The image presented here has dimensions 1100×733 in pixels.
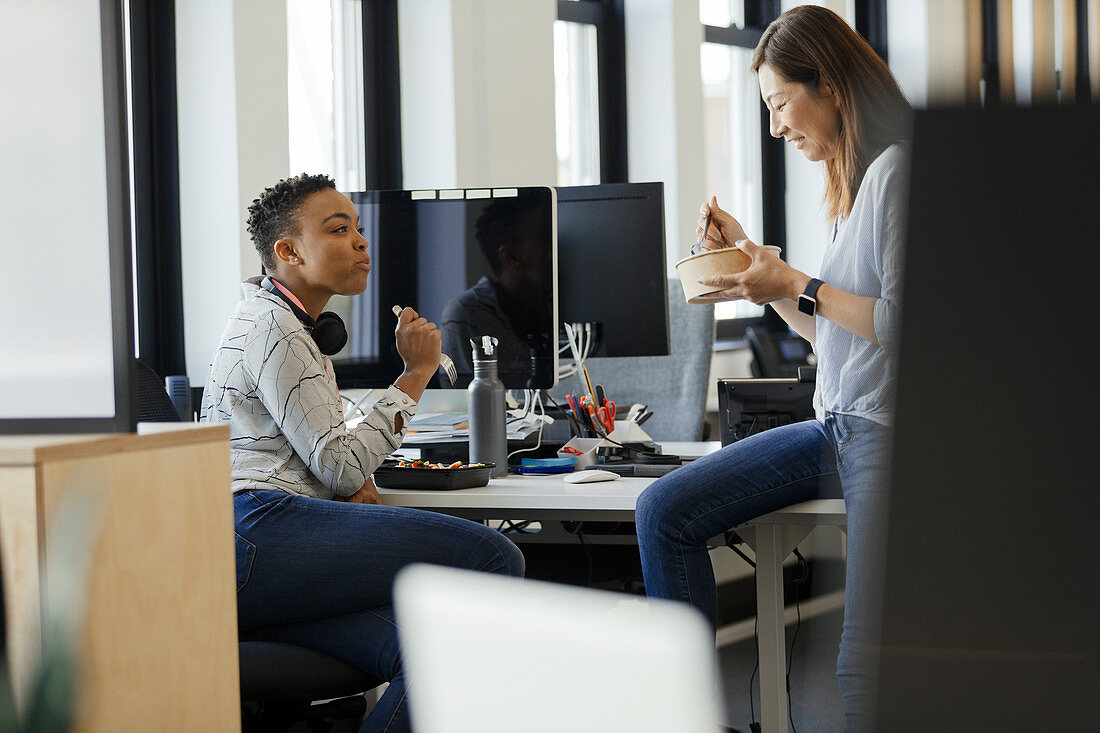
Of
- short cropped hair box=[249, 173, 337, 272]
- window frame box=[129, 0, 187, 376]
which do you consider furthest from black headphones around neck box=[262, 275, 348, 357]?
window frame box=[129, 0, 187, 376]

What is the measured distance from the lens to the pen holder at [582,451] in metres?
1.95

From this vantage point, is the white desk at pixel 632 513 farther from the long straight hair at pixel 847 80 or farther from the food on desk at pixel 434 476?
the long straight hair at pixel 847 80

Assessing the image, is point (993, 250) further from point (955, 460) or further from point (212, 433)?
point (212, 433)

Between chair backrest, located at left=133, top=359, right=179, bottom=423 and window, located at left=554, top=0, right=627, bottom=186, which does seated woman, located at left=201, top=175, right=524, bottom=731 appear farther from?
window, located at left=554, top=0, right=627, bottom=186

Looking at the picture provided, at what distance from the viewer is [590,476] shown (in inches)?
69.4

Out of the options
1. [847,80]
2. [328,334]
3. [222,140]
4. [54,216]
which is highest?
[222,140]

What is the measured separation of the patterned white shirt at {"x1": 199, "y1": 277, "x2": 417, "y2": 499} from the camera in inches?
61.1

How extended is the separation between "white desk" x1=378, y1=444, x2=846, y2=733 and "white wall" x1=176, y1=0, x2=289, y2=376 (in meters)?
1.50

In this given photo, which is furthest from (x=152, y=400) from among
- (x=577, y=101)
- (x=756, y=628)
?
(x=577, y=101)

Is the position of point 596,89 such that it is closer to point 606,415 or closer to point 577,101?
point 577,101

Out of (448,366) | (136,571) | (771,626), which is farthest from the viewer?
(448,366)

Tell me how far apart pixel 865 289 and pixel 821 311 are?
71 millimetres

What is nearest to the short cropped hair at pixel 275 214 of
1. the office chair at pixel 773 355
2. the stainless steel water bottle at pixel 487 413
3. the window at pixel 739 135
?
the stainless steel water bottle at pixel 487 413

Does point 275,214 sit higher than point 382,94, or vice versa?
point 382,94
